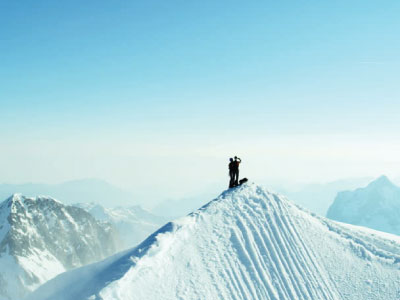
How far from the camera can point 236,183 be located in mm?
32250

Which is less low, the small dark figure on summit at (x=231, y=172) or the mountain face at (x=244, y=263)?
the small dark figure on summit at (x=231, y=172)

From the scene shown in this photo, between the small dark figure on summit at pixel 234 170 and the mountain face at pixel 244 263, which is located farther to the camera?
the small dark figure on summit at pixel 234 170

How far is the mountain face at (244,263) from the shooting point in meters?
19.1

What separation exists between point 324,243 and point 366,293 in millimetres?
4482

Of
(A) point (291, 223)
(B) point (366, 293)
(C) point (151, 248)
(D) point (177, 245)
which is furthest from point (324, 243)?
(C) point (151, 248)

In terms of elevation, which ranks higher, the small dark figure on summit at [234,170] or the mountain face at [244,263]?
the small dark figure on summit at [234,170]

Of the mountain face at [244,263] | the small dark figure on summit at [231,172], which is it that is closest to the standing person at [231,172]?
the small dark figure on summit at [231,172]

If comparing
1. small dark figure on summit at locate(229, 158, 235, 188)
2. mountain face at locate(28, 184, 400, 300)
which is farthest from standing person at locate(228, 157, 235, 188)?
mountain face at locate(28, 184, 400, 300)

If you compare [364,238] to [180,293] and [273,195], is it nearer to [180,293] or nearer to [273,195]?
[273,195]

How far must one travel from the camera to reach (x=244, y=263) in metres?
22.3

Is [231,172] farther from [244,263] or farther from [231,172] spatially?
[244,263]

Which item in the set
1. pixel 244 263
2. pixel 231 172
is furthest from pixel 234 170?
pixel 244 263

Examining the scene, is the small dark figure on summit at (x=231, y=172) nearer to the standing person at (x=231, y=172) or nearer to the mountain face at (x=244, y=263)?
the standing person at (x=231, y=172)

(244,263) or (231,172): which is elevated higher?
(231,172)
